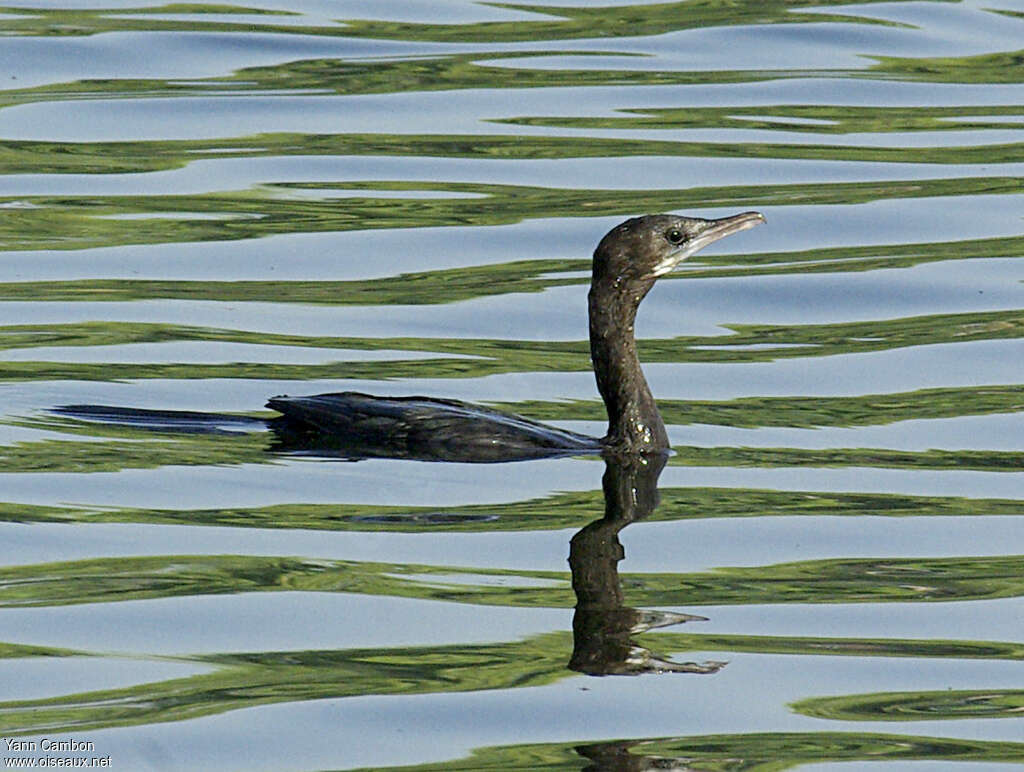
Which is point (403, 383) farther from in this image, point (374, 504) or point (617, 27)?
point (617, 27)

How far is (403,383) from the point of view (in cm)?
1056

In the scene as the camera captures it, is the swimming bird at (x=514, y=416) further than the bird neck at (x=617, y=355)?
No

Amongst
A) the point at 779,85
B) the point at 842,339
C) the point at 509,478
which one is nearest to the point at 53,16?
the point at 779,85

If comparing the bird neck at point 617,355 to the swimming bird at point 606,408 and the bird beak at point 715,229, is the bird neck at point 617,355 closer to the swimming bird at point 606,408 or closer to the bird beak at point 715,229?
the swimming bird at point 606,408

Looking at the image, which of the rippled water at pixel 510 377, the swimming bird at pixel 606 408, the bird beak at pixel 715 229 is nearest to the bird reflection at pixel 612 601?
the rippled water at pixel 510 377

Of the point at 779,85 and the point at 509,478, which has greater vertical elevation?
the point at 779,85

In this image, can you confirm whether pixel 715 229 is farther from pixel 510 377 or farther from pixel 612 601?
pixel 612 601

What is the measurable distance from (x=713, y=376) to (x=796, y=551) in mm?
2978

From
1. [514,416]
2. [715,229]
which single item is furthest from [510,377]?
[715,229]

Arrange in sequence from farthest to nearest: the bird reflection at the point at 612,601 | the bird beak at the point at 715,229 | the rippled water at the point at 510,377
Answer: the bird beak at the point at 715,229 < the bird reflection at the point at 612,601 < the rippled water at the point at 510,377

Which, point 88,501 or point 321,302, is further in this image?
point 321,302

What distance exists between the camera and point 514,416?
31.0 feet

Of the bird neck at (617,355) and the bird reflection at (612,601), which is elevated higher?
the bird neck at (617,355)

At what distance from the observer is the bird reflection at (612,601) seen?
661cm
